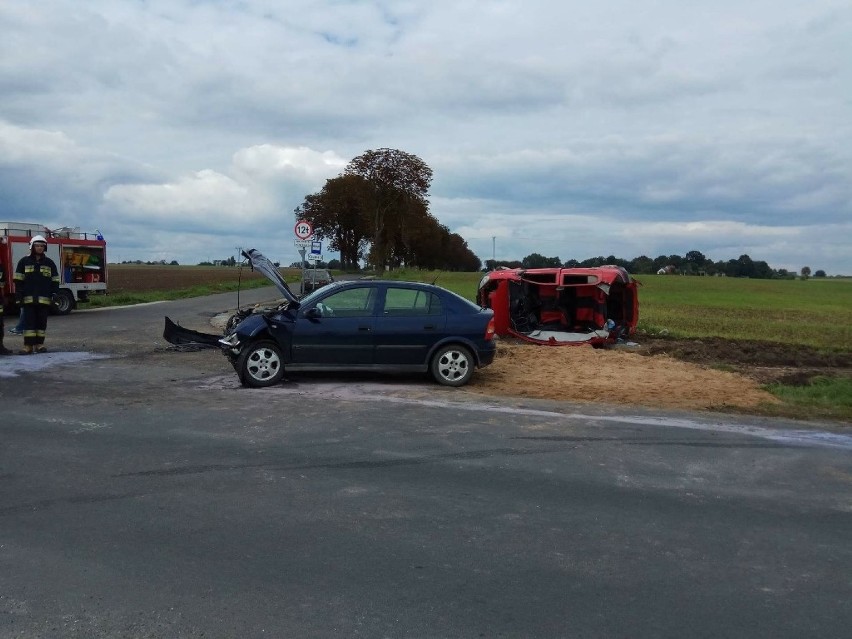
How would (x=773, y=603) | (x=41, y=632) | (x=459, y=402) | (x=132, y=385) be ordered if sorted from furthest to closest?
1. (x=132, y=385)
2. (x=459, y=402)
3. (x=773, y=603)
4. (x=41, y=632)

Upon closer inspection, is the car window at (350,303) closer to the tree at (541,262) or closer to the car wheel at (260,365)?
the car wheel at (260,365)

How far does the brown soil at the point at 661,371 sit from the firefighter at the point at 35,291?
761 centimetres

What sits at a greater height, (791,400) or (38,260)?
(38,260)

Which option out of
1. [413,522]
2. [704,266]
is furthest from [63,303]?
[704,266]

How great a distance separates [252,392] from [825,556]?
7224 millimetres

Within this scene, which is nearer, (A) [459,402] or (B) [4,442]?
(B) [4,442]

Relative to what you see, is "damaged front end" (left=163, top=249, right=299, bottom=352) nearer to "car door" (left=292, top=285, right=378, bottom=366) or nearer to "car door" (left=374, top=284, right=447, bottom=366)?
"car door" (left=292, top=285, right=378, bottom=366)

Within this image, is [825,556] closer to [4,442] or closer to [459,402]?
[459,402]

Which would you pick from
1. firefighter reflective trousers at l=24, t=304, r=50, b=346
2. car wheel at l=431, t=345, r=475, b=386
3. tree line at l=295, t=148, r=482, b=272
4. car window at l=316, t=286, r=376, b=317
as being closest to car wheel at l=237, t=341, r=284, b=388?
car window at l=316, t=286, r=376, b=317

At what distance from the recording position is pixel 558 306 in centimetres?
1800

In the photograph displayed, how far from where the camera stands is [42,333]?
1395cm

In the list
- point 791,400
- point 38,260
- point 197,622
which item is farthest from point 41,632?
point 38,260

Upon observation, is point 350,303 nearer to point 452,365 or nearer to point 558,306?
point 452,365

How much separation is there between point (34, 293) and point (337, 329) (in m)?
6.20
